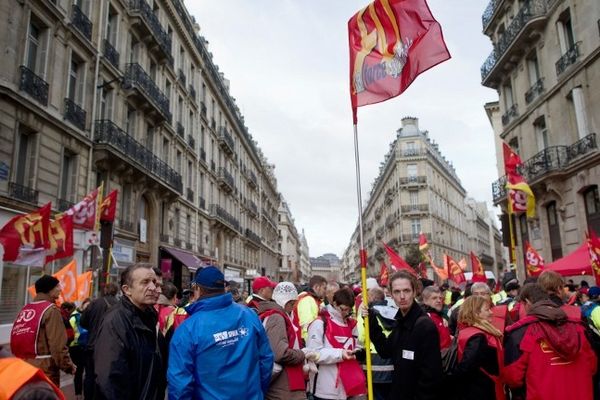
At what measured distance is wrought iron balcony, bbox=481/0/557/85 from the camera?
1900 cm

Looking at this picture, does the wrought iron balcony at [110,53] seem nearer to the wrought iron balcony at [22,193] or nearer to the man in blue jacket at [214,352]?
the wrought iron balcony at [22,193]

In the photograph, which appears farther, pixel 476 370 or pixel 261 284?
pixel 261 284

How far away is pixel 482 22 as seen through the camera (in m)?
25.7


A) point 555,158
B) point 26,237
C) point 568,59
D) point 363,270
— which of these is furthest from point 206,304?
point 568,59

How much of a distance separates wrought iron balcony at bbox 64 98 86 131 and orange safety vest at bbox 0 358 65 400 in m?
14.9

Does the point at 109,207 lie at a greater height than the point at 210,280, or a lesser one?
greater

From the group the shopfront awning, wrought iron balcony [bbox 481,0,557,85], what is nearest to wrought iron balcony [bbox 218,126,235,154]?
the shopfront awning

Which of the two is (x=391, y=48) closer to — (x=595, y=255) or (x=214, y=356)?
(x=214, y=356)

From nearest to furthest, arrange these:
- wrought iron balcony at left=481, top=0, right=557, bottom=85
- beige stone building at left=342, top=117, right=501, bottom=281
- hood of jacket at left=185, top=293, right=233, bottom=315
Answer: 1. hood of jacket at left=185, top=293, right=233, bottom=315
2. wrought iron balcony at left=481, top=0, right=557, bottom=85
3. beige stone building at left=342, top=117, right=501, bottom=281

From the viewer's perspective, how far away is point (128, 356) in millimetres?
3115

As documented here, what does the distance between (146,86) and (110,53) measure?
2.89 m

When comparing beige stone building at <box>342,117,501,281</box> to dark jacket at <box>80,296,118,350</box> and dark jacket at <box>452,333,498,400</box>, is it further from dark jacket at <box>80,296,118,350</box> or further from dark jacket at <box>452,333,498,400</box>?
dark jacket at <box>452,333,498,400</box>

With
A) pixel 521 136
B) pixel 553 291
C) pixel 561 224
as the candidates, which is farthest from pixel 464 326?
pixel 521 136

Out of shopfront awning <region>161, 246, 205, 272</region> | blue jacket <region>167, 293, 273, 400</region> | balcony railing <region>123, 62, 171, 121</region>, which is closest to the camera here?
blue jacket <region>167, 293, 273, 400</region>
